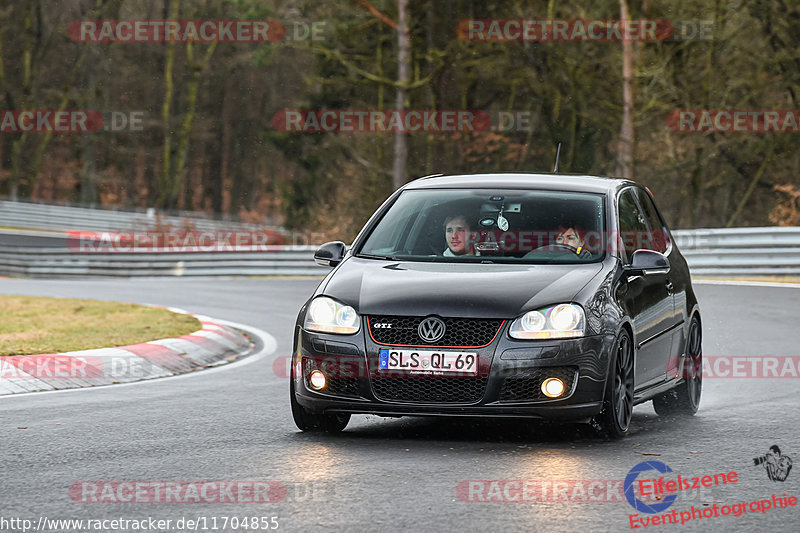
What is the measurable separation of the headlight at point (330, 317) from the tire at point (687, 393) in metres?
2.82

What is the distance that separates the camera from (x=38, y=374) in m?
10.6

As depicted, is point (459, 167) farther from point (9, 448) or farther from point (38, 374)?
point (9, 448)

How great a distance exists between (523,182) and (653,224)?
4.64ft

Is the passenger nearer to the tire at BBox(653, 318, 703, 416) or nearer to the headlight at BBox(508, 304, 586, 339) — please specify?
the headlight at BBox(508, 304, 586, 339)

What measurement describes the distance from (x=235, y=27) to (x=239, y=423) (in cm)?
5158

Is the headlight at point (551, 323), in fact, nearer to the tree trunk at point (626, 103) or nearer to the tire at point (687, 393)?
the tire at point (687, 393)

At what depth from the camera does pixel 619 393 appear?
7.76 metres

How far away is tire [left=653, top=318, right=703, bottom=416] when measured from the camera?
9.30 metres

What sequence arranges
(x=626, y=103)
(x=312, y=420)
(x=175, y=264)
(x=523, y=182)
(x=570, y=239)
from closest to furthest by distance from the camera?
1. (x=312, y=420)
2. (x=570, y=239)
3. (x=523, y=182)
4. (x=175, y=264)
5. (x=626, y=103)

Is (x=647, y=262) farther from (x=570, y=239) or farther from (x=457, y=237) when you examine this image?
(x=457, y=237)

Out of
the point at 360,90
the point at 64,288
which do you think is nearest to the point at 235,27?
the point at 360,90

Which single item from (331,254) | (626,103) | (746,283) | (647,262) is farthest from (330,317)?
(626,103)

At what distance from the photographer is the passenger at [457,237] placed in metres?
8.40

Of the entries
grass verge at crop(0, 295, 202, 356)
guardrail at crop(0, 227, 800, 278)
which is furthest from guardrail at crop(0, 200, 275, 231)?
grass verge at crop(0, 295, 202, 356)
